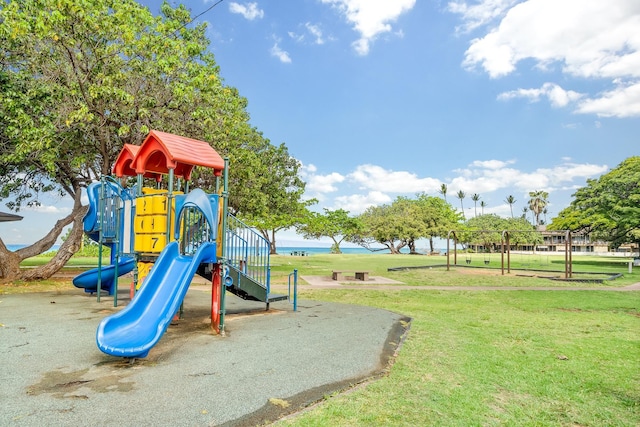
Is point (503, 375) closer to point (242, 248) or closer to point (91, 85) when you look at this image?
point (242, 248)

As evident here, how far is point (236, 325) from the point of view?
8.38 metres

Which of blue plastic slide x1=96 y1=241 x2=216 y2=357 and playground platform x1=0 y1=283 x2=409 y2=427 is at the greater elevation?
blue plastic slide x1=96 y1=241 x2=216 y2=357

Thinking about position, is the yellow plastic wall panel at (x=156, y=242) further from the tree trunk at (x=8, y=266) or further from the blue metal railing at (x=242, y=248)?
the tree trunk at (x=8, y=266)

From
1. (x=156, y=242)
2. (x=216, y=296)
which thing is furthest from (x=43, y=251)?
(x=216, y=296)

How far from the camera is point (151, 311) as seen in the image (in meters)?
5.91

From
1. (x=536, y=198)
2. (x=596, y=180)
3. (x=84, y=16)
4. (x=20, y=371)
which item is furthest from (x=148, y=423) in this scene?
(x=536, y=198)

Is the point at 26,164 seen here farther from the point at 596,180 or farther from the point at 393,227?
the point at 393,227

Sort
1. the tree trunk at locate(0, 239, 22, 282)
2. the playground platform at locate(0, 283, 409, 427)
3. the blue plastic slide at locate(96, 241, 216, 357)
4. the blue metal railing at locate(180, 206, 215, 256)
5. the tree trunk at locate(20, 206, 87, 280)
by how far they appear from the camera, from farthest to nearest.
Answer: the tree trunk at locate(20, 206, 87, 280) → the tree trunk at locate(0, 239, 22, 282) → the blue metal railing at locate(180, 206, 215, 256) → the blue plastic slide at locate(96, 241, 216, 357) → the playground platform at locate(0, 283, 409, 427)

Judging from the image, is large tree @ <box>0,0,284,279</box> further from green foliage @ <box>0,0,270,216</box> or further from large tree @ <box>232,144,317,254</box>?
large tree @ <box>232,144,317,254</box>

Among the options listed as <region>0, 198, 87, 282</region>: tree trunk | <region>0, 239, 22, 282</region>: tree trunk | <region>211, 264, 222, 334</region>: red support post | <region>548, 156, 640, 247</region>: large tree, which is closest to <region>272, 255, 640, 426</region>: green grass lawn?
<region>211, 264, 222, 334</region>: red support post

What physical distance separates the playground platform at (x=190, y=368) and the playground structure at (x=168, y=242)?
50cm

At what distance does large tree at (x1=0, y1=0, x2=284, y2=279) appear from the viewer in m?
12.9

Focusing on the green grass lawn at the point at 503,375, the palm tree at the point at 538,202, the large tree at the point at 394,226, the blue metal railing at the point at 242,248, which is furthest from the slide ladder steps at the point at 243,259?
the palm tree at the point at 538,202

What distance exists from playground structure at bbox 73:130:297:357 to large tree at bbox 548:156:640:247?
1203 inches
